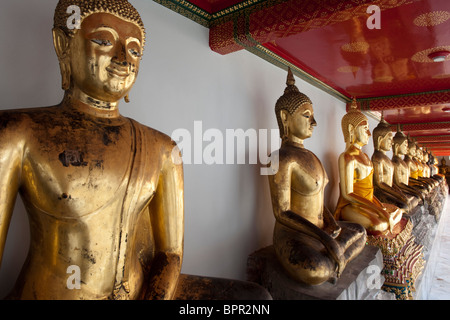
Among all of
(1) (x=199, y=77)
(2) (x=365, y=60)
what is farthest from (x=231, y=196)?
(2) (x=365, y=60)

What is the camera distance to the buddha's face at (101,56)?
1096 mm

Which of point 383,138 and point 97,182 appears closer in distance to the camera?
point 97,182

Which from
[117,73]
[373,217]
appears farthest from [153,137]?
[373,217]

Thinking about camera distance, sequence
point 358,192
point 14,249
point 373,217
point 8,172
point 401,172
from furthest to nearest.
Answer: point 401,172 < point 358,192 < point 373,217 < point 14,249 < point 8,172

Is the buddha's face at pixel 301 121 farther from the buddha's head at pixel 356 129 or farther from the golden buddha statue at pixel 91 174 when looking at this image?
Answer: the buddha's head at pixel 356 129

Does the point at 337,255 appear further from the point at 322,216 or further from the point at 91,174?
the point at 91,174

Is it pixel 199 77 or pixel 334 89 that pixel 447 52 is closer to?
pixel 334 89

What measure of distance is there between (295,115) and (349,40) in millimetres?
859

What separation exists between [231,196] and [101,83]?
141 cm

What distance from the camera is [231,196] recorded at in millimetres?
2309

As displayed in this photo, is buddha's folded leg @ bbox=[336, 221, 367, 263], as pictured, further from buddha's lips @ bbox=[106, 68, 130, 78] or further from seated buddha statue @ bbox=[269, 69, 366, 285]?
buddha's lips @ bbox=[106, 68, 130, 78]

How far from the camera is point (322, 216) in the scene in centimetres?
242

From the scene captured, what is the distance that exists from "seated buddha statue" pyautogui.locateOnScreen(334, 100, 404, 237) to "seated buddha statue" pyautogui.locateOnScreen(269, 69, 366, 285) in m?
0.68

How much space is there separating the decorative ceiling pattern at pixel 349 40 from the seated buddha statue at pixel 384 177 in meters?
0.43
